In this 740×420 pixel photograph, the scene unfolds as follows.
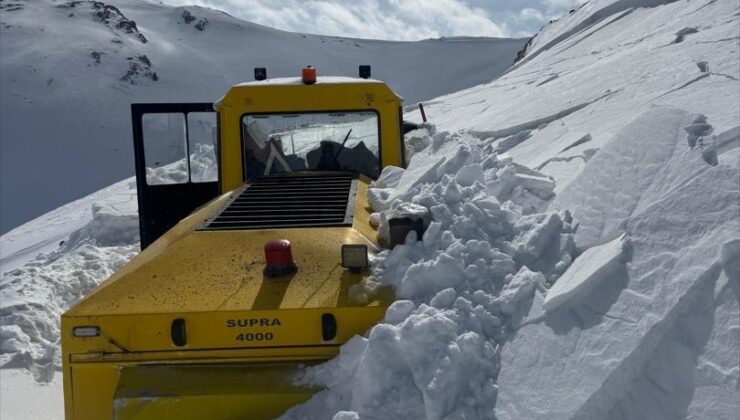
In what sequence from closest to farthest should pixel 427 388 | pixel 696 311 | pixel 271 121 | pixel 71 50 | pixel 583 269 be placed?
pixel 427 388
pixel 696 311
pixel 583 269
pixel 271 121
pixel 71 50

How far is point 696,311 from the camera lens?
105 inches

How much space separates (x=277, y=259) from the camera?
9.98 feet

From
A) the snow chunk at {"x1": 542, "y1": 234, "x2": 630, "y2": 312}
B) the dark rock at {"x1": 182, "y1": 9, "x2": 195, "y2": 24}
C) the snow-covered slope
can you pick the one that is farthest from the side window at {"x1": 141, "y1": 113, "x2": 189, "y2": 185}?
the dark rock at {"x1": 182, "y1": 9, "x2": 195, "y2": 24}

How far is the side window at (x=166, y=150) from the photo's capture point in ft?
17.3

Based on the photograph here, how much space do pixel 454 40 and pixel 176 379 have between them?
4682 centimetres

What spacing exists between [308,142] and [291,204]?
1054 millimetres

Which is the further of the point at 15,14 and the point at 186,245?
the point at 15,14

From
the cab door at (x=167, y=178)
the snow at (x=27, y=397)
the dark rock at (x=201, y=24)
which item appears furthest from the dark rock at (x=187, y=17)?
the snow at (x=27, y=397)

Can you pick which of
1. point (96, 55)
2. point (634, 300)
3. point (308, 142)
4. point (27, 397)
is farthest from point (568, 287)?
point (96, 55)

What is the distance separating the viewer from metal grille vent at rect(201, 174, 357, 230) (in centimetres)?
369

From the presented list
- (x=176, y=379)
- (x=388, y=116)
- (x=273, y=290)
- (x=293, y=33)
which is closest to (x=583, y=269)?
(x=273, y=290)

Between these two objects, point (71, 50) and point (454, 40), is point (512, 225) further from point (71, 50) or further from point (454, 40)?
point (454, 40)

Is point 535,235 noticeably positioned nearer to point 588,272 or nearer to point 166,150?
point 588,272

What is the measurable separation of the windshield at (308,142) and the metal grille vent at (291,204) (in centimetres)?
23
